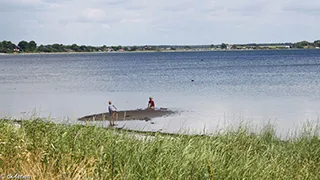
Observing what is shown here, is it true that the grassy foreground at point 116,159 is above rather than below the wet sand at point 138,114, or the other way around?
above

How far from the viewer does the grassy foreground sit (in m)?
8.97

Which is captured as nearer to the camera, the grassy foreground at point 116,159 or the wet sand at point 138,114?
the grassy foreground at point 116,159

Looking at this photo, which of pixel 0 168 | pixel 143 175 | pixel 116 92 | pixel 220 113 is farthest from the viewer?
pixel 116 92

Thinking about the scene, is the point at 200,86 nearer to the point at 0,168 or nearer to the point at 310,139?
the point at 310,139

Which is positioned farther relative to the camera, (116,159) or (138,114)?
(138,114)

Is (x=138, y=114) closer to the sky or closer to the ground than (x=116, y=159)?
closer to the ground

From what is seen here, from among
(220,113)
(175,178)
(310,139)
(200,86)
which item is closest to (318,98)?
(220,113)

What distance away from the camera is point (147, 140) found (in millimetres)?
13039

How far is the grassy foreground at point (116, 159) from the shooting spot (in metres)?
8.97

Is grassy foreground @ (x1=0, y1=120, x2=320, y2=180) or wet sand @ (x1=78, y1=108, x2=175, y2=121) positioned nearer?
grassy foreground @ (x1=0, y1=120, x2=320, y2=180)

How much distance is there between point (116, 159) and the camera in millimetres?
10211

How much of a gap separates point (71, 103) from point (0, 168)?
35.8 metres

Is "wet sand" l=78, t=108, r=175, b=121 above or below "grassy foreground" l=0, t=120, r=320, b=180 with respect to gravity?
→ below

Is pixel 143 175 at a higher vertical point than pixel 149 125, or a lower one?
higher
